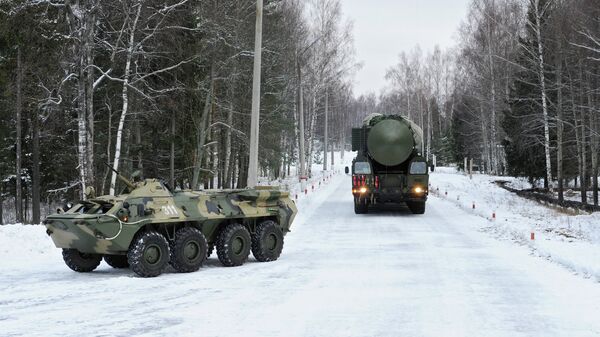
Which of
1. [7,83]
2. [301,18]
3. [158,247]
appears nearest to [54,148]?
[7,83]

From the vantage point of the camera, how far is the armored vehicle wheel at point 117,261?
11.2 metres

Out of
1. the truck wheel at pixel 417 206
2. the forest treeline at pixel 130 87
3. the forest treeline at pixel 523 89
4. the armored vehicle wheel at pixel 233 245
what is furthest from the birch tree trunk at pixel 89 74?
the forest treeline at pixel 523 89

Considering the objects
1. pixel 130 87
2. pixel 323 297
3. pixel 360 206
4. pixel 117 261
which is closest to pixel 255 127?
pixel 130 87

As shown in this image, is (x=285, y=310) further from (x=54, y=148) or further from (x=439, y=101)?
(x=439, y=101)

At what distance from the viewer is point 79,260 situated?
10.6 m

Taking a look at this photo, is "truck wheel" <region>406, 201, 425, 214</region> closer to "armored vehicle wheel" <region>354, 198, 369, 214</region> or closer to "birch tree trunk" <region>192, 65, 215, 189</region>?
"armored vehicle wheel" <region>354, 198, 369, 214</region>

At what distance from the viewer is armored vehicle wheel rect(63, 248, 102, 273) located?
1055cm

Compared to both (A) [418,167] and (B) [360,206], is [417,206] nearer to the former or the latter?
(A) [418,167]

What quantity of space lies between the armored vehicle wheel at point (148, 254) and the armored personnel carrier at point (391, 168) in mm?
12380

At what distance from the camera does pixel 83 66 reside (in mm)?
18047

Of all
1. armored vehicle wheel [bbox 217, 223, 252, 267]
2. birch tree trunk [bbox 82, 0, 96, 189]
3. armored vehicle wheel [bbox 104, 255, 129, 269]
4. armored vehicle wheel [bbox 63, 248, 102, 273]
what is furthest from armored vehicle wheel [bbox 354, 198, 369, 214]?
armored vehicle wheel [bbox 63, 248, 102, 273]

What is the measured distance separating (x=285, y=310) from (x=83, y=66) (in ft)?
42.2

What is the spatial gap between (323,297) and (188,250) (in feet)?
10.1

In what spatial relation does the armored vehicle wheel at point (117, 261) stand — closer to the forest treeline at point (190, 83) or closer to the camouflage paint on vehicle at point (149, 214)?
the camouflage paint on vehicle at point (149, 214)
